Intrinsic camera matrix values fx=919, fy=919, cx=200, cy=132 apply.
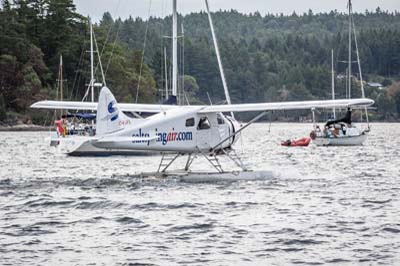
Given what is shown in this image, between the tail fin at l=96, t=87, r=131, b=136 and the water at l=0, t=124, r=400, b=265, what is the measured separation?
66.4 inches

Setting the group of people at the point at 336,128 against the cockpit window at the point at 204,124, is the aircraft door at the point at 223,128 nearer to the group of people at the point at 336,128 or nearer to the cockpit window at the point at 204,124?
the cockpit window at the point at 204,124

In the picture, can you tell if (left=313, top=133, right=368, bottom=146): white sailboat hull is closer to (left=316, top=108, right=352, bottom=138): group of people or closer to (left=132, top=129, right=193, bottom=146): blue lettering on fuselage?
(left=316, top=108, right=352, bottom=138): group of people

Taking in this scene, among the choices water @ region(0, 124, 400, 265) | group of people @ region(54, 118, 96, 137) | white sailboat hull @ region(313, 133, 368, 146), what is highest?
group of people @ region(54, 118, 96, 137)

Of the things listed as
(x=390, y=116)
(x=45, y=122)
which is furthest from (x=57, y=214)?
(x=390, y=116)

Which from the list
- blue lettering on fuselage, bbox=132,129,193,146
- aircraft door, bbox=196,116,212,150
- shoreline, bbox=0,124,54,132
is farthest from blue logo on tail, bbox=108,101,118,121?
shoreline, bbox=0,124,54,132

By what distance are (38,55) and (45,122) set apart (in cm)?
1032

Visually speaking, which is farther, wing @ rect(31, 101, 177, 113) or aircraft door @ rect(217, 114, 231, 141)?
wing @ rect(31, 101, 177, 113)

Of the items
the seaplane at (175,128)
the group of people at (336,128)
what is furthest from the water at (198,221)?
the group of people at (336,128)

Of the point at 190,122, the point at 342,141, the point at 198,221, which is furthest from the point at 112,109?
the point at 342,141

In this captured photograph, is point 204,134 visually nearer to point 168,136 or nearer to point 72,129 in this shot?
point 168,136

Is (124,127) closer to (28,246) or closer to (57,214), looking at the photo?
(57,214)

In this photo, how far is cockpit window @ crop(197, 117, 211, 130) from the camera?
27.0m

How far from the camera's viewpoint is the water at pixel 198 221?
1532cm

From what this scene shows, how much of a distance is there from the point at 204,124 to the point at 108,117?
2.95m
